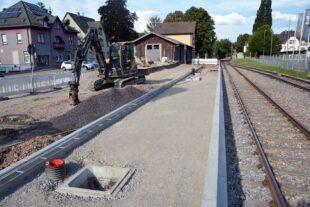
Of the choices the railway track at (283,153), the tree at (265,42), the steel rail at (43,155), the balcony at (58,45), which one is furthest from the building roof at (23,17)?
the tree at (265,42)

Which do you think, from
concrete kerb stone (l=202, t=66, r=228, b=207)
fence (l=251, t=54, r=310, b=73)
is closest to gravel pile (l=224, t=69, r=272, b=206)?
concrete kerb stone (l=202, t=66, r=228, b=207)

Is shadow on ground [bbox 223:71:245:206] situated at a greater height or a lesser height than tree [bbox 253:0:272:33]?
lesser

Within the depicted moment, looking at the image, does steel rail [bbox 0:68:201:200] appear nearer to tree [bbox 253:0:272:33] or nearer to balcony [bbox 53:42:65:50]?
balcony [bbox 53:42:65:50]

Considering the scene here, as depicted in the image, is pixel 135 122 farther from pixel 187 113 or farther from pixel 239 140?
pixel 239 140

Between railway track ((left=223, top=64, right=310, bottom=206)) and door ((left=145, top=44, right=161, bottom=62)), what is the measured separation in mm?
41598

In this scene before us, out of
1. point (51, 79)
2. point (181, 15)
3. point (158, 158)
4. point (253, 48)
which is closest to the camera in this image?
point (158, 158)

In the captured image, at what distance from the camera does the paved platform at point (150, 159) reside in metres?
4.56

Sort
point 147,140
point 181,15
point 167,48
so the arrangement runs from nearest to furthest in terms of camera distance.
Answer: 1. point 147,140
2. point 167,48
3. point 181,15

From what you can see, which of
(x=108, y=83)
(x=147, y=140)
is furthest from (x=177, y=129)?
(x=108, y=83)

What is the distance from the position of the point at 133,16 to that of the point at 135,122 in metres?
66.2

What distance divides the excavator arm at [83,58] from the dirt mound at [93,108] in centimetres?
57

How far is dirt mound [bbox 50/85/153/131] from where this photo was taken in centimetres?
1027

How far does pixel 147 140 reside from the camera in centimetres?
761

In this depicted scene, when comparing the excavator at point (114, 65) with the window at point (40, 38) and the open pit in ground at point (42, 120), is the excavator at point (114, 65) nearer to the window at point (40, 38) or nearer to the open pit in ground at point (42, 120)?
the open pit in ground at point (42, 120)
